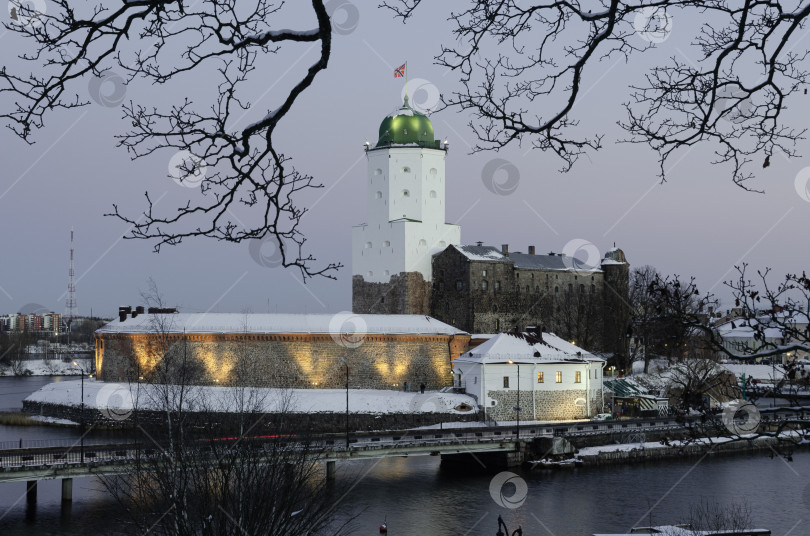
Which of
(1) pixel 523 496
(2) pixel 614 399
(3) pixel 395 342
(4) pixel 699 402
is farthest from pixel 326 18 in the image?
(2) pixel 614 399

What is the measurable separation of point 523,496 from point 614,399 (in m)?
19.2

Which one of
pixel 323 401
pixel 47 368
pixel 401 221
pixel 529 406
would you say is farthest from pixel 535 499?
pixel 47 368

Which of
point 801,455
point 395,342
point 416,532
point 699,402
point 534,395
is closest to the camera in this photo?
point 699,402

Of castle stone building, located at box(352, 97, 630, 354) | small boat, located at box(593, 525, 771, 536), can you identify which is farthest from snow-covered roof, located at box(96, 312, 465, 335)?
small boat, located at box(593, 525, 771, 536)

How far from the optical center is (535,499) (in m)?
30.1

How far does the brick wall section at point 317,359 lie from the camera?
46562mm

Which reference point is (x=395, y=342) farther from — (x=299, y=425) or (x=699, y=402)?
(x=699, y=402)

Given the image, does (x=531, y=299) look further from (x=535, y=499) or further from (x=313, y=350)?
(x=535, y=499)

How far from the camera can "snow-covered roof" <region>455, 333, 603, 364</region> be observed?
42938 mm

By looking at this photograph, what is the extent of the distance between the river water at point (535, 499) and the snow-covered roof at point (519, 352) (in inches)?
278

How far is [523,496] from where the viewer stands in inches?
1202

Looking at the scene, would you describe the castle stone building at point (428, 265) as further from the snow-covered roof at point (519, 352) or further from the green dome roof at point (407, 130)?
the snow-covered roof at point (519, 352)

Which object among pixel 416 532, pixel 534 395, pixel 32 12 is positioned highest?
pixel 32 12

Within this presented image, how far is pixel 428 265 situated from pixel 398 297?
2763 mm
